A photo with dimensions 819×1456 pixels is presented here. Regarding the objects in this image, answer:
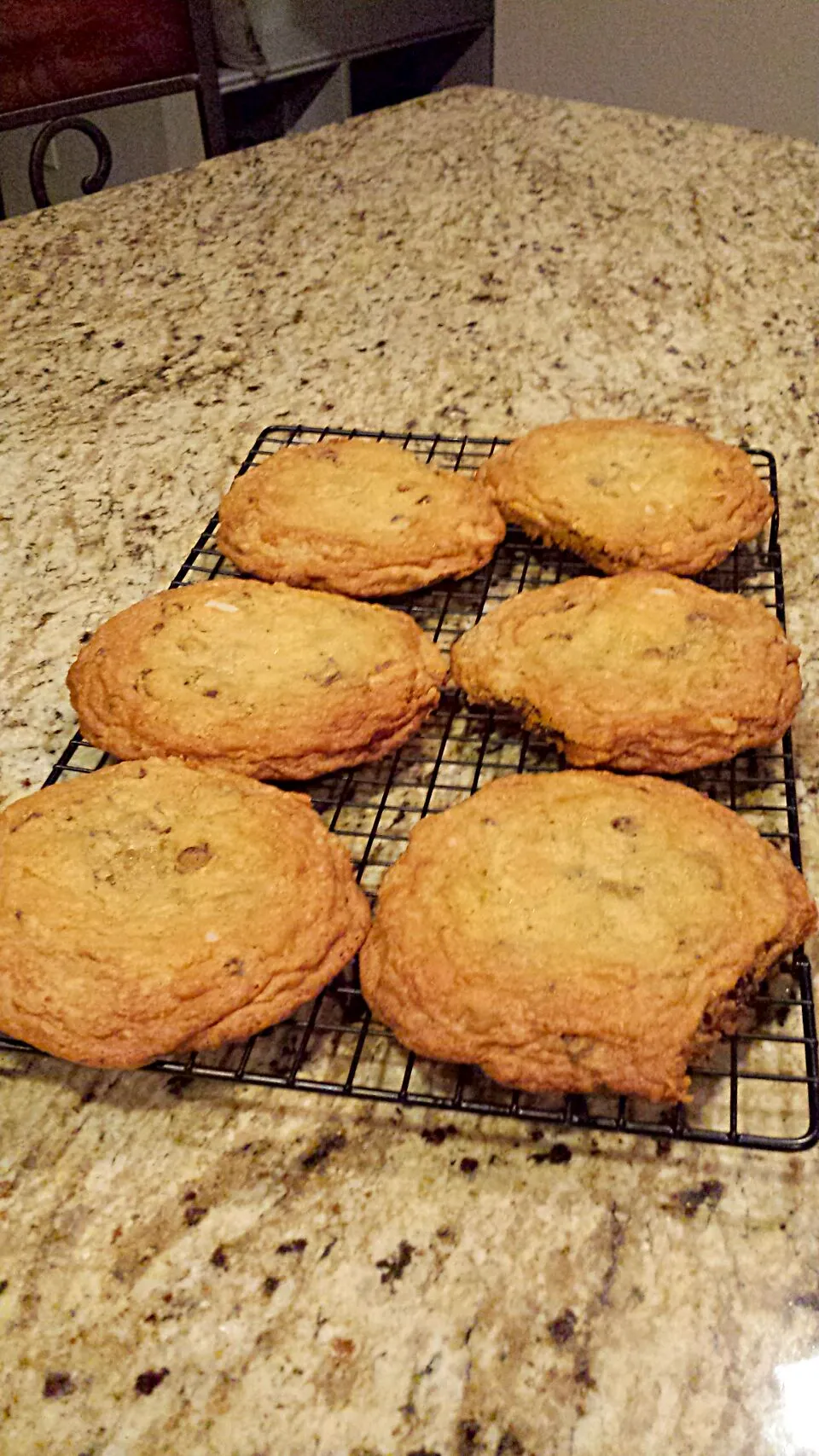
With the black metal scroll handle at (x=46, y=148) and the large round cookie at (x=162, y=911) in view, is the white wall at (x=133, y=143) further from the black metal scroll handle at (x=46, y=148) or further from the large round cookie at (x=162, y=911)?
the large round cookie at (x=162, y=911)

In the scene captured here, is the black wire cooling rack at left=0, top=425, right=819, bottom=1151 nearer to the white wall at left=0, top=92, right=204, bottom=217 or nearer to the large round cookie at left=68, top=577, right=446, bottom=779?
the large round cookie at left=68, top=577, right=446, bottom=779

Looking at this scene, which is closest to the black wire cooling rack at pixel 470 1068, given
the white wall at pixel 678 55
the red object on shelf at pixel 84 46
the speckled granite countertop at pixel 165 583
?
the speckled granite countertop at pixel 165 583

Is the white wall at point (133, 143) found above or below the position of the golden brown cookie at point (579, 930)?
above

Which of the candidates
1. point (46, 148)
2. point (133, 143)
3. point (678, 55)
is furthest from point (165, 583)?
point (678, 55)

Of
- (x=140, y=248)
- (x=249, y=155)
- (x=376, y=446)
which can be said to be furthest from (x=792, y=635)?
(x=249, y=155)

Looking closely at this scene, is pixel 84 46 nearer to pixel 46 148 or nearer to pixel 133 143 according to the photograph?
pixel 46 148
